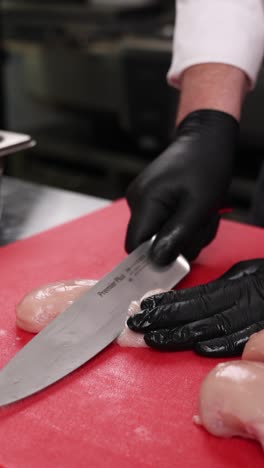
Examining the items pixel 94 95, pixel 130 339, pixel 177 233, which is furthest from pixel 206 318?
pixel 94 95

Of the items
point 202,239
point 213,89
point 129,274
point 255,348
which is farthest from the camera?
point 213,89

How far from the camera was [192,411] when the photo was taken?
961 mm

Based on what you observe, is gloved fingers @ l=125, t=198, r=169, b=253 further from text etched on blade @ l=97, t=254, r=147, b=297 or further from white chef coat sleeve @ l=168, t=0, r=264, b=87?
white chef coat sleeve @ l=168, t=0, r=264, b=87

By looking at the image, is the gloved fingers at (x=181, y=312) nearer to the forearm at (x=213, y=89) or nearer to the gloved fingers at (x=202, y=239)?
the gloved fingers at (x=202, y=239)

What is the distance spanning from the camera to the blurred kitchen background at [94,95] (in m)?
3.14

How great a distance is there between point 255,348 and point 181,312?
0.55 ft

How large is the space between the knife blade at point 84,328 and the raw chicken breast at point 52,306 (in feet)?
0.07

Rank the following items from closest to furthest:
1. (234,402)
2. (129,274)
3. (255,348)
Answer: (234,402) → (255,348) → (129,274)

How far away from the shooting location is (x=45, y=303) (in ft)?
3.88

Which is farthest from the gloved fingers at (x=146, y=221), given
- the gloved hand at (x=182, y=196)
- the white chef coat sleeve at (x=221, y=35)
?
the white chef coat sleeve at (x=221, y=35)

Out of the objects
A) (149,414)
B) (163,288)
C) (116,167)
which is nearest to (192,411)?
(149,414)

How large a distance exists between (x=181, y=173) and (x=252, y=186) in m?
1.65

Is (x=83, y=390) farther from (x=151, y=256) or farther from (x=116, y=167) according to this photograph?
(x=116, y=167)

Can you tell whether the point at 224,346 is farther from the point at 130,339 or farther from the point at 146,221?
the point at 146,221
